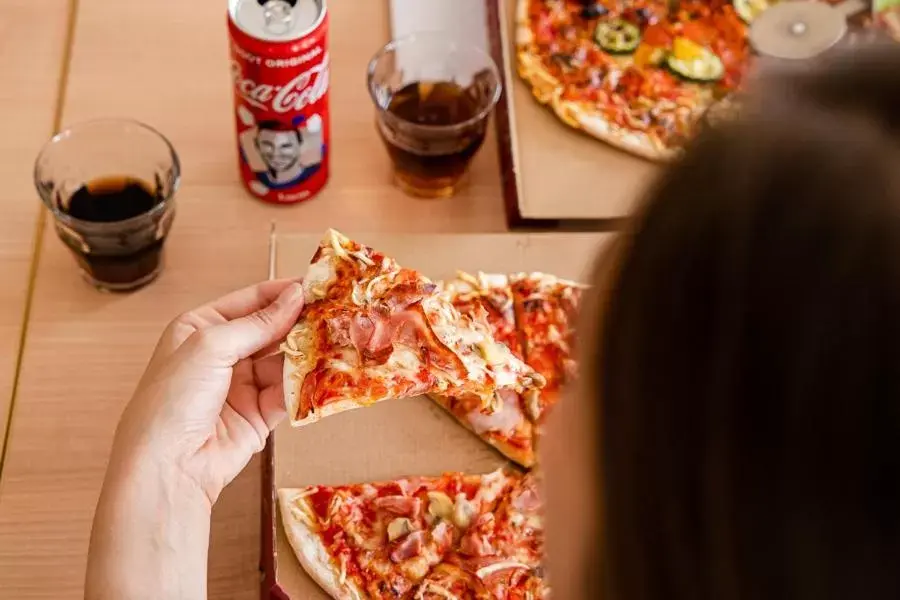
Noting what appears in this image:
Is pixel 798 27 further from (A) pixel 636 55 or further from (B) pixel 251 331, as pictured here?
(B) pixel 251 331

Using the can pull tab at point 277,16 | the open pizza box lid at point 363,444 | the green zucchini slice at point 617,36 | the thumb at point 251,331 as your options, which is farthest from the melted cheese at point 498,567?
the green zucchini slice at point 617,36

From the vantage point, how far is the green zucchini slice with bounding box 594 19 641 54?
1608 mm

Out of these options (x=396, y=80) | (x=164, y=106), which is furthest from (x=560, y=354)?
(x=164, y=106)

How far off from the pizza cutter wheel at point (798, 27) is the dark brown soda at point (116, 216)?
3.04ft

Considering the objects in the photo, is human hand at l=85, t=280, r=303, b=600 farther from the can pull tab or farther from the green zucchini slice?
the green zucchini slice

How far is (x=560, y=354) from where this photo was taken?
1.25 meters

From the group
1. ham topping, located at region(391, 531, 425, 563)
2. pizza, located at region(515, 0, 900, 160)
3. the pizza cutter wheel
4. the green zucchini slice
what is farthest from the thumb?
the pizza cutter wheel

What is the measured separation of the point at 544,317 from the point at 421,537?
32 cm

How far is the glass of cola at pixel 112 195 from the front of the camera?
1147 mm

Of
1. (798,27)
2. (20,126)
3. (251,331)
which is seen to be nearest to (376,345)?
(251,331)

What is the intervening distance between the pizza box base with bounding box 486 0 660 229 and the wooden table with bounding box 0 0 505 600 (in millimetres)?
42

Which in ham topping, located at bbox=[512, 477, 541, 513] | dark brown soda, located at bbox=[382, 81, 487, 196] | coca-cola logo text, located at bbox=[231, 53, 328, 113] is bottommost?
ham topping, located at bbox=[512, 477, 541, 513]

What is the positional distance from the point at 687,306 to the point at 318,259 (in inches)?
28.4

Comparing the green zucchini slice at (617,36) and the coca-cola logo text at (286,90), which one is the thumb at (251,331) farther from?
the green zucchini slice at (617,36)
